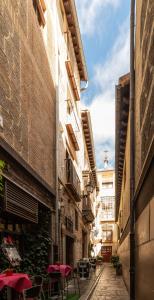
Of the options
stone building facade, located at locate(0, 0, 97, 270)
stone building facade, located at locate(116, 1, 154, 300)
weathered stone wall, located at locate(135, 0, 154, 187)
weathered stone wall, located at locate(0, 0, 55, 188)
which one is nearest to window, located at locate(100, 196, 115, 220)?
stone building facade, located at locate(116, 1, 154, 300)

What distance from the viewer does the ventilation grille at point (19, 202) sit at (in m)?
8.80

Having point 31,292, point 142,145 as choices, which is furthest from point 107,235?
point 31,292

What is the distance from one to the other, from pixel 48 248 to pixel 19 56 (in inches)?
241

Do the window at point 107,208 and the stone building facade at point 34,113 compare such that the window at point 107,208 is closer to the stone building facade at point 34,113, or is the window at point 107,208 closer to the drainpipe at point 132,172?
the stone building facade at point 34,113

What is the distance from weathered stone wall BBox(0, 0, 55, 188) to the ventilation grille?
0.89 m

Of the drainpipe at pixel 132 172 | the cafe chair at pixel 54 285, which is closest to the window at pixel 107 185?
the cafe chair at pixel 54 285

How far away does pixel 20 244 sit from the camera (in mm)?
11820

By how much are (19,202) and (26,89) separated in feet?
9.76

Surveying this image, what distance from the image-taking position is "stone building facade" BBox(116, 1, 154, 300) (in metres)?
6.14

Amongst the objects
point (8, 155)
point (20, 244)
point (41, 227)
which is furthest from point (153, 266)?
point (41, 227)

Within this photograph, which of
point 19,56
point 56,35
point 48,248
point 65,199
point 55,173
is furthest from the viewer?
point 65,199

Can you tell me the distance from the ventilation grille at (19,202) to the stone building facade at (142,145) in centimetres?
269

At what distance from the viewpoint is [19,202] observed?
9680mm

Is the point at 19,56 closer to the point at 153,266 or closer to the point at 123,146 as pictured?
the point at 153,266
